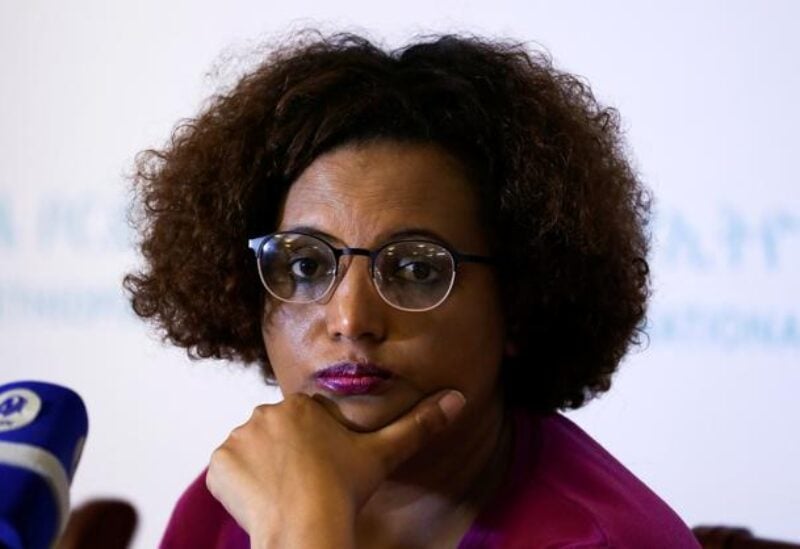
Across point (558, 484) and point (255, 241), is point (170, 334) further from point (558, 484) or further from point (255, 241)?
point (558, 484)

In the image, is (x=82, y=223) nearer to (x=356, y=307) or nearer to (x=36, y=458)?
(x=356, y=307)

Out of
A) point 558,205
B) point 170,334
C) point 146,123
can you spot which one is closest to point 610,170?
point 558,205

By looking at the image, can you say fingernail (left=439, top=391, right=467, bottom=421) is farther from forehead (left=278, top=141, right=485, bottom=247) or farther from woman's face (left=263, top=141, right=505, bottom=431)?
forehead (left=278, top=141, right=485, bottom=247)

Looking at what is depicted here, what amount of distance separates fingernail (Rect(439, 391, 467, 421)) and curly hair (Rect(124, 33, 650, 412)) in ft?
0.43

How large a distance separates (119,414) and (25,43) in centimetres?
76

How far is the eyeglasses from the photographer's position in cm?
114

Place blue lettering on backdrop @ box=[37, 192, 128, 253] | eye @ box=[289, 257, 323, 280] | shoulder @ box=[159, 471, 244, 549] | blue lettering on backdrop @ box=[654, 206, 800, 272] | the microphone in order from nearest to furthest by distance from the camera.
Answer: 1. the microphone
2. eye @ box=[289, 257, 323, 280]
3. shoulder @ box=[159, 471, 244, 549]
4. blue lettering on backdrop @ box=[654, 206, 800, 272]
5. blue lettering on backdrop @ box=[37, 192, 128, 253]

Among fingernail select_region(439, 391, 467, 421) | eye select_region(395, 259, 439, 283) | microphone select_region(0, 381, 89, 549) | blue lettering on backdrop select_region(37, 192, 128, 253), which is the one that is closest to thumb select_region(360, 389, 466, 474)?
fingernail select_region(439, 391, 467, 421)

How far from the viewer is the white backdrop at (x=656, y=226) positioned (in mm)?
1975

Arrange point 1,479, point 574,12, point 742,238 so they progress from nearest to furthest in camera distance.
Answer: point 1,479, point 742,238, point 574,12

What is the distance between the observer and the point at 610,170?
4.45 ft

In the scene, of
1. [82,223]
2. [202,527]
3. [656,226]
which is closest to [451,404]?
[202,527]

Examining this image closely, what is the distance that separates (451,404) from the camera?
45.8 inches

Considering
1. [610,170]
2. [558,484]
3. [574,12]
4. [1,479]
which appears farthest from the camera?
[574,12]
